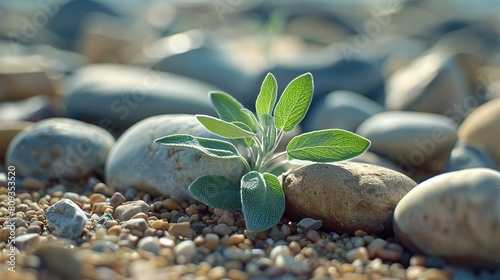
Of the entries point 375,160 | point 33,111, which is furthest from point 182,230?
point 33,111

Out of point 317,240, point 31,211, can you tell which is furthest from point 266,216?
point 31,211

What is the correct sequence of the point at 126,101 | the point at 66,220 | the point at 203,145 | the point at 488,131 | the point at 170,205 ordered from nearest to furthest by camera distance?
the point at 66,220 → the point at 203,145 → the point at 170,205 → the point at 488,131 → the point at 126,101

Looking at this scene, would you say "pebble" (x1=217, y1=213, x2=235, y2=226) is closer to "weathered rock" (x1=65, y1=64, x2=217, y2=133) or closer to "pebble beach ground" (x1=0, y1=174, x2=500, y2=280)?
"pebble beach ground" (x1=0, y1=174, x2=500, y2=280)

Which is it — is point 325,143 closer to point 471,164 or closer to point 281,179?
point 281,179

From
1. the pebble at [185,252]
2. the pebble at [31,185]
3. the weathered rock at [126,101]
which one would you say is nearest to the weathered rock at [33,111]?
the weathered rock at [126,101]

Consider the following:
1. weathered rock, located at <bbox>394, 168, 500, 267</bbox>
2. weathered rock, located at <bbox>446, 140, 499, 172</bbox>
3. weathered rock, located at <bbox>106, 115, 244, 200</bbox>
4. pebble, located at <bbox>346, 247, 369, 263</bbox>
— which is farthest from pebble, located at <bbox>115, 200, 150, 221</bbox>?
weathered rock, located at <bbox>446, 140, 499, 172</bbox>

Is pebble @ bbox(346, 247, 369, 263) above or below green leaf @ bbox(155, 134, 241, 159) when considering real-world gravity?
below

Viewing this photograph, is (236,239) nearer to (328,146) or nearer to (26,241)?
(328,146)
